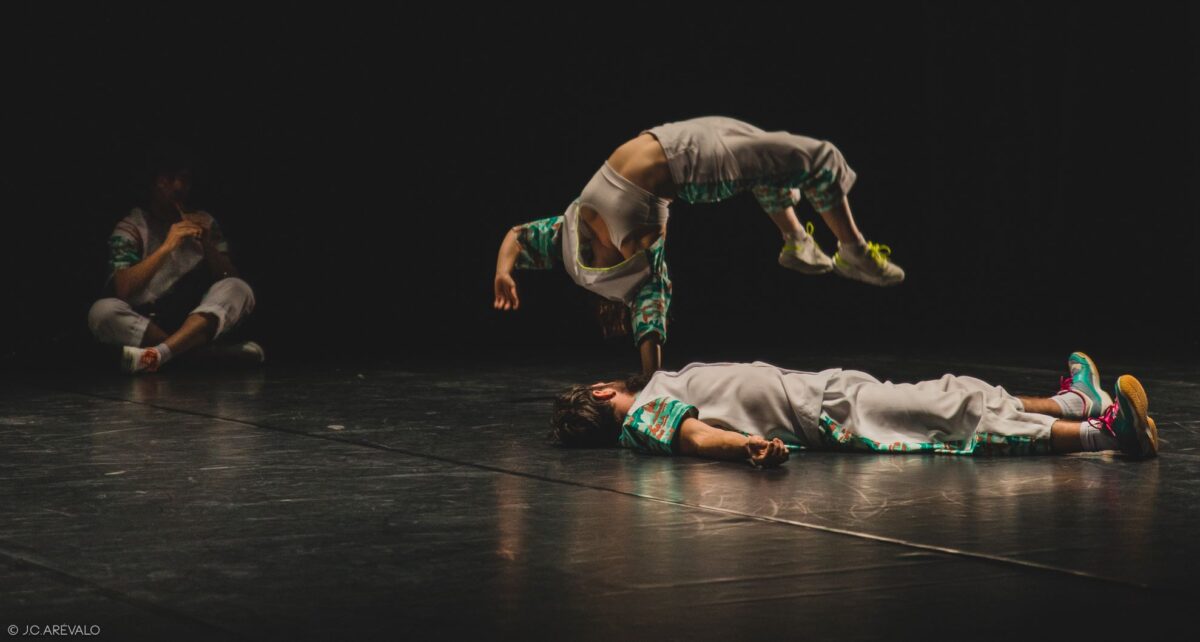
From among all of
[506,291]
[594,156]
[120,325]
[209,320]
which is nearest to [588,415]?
[506,291]

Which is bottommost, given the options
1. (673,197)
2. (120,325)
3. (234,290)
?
(120,325)

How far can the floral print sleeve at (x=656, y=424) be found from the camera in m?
3.26

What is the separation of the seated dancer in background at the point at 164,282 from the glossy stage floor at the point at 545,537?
1.43 metres

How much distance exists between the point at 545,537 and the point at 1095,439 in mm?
Answer: 1338

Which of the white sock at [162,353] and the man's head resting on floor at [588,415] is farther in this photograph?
the white sock at [162,353]

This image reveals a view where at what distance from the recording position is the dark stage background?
246 inches

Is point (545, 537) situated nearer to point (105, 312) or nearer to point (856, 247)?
point (856, 247)

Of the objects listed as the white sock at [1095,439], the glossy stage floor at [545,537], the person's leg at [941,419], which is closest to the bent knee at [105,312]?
the glossy stage floor at [545,537]

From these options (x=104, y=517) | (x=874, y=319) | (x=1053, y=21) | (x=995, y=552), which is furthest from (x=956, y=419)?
(x=1053, y=21)

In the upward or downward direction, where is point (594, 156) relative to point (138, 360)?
upward

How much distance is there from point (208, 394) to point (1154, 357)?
10.5 ft

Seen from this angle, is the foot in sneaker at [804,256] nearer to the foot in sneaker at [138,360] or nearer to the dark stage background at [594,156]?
the dark stage background at [594,156]

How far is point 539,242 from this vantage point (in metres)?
4.33
